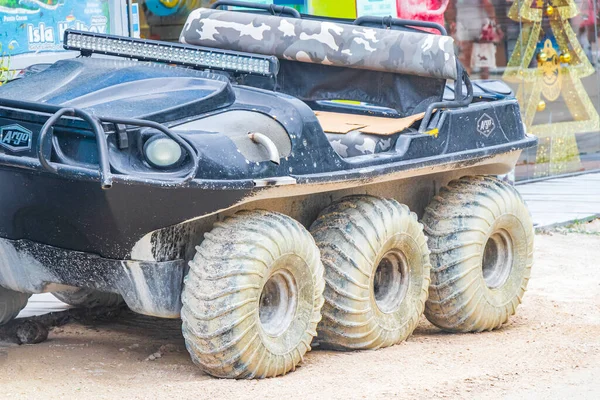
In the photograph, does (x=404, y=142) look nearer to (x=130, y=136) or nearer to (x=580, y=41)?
(x=130, y=136)

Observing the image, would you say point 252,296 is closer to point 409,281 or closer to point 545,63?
point 409,281

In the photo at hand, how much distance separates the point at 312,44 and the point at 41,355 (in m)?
2.29

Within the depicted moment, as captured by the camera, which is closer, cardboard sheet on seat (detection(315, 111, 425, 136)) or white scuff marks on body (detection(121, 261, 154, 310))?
white scuff marks on body (detection(121, 261, 154, 310))

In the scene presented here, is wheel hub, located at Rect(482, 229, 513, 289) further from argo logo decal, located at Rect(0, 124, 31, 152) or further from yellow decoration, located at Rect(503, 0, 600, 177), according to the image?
yellow decoration, located at Rect(503, 0, 600, 177)

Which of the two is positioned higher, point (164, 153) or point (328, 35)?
point (328, 35)

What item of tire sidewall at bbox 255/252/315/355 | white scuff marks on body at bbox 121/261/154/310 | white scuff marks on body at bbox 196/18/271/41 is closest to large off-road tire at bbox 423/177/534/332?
tire sidewall at bbox 255/252/315/355

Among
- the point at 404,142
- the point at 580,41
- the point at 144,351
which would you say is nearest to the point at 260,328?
the point at 144,351

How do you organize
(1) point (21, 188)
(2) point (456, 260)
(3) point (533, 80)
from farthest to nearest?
1. (3) point (533, 80)
2. (2) point (456, 260)
3. (1) point (21, 188)

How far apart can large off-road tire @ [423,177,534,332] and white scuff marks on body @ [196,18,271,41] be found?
4.43 feet

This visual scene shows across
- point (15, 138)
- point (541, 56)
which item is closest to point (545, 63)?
point (541, 56)

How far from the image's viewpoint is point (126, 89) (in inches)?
195

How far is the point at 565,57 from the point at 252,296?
9.50 metres

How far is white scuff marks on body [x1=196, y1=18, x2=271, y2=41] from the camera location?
651cm

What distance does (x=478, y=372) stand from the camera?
5.17 meters
